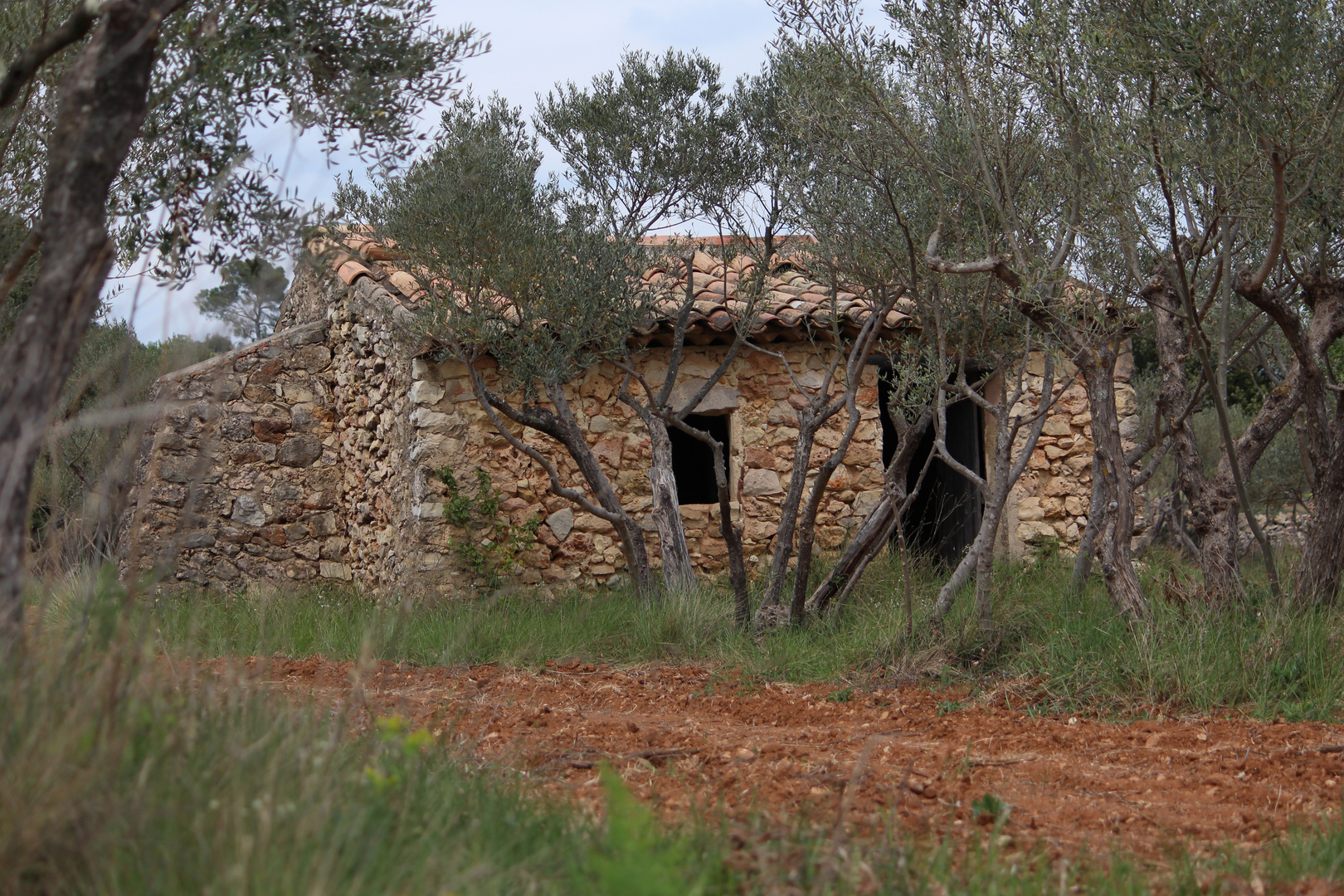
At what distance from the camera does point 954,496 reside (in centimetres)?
988

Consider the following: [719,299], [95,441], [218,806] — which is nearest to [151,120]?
[218,806]

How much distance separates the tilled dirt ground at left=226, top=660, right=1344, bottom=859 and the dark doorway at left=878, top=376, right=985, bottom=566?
411 centimetres

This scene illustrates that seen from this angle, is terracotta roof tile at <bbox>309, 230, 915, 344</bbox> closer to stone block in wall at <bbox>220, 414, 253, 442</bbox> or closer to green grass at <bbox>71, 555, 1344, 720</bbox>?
stone block in wall at <bbox>220, 414, 253, 442</bbox>

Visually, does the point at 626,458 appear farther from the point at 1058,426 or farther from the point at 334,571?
the point at 1058,426

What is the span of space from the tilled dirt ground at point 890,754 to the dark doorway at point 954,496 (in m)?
4.11

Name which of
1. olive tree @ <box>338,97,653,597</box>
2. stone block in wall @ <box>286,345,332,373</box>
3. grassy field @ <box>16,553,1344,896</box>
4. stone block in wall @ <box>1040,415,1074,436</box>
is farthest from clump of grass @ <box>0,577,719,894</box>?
stone block in wall @ <box>1040,415,1074,436</box>

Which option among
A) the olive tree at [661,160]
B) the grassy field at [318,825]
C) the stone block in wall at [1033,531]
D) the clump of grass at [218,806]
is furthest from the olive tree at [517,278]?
the clump of grass at [218,806]

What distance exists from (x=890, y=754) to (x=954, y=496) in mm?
6204

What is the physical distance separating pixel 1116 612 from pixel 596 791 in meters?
3.59

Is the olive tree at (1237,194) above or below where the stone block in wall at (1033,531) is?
above

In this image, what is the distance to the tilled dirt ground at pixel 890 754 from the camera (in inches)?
119

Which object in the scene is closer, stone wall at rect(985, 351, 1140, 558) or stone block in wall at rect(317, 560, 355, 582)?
stone wall at rect(985, 351, 1140, 558)

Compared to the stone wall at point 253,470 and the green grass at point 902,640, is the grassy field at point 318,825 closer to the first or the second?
the green grass at point 902,640

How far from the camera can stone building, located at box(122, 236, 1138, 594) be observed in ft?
26.5
